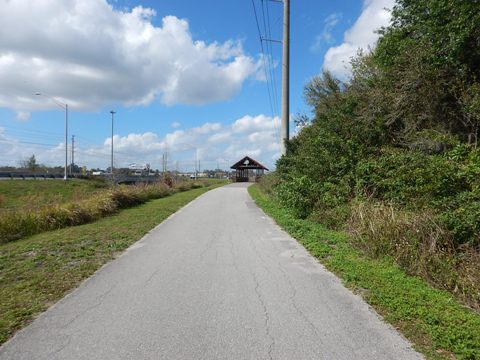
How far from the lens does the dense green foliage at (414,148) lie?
23.7 feet

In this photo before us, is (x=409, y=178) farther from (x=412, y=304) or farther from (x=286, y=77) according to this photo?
(x=286, y=77)

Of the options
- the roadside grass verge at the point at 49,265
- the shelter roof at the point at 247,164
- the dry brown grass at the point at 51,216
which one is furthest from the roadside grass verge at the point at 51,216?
the shelter roof at the point at 247,164

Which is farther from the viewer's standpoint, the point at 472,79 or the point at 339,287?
the point at 472,79

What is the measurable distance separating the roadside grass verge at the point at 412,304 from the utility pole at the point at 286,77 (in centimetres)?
1422

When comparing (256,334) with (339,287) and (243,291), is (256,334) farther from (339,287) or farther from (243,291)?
(339,287)

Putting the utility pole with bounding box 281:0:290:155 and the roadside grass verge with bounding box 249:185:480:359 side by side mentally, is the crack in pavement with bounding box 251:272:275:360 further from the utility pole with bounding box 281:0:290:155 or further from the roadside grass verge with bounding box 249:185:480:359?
the utility pole with bounding box 281:0:290:155

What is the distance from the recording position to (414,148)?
37.1 ft

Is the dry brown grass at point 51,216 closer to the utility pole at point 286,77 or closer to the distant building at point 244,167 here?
the utility pole at point 286,77

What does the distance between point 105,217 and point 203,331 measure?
13.3 metres

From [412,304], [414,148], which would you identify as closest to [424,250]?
[412,304]

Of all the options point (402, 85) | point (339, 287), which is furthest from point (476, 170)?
point (402, 85)

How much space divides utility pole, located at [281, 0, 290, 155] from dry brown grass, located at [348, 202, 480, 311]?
44.6 feet

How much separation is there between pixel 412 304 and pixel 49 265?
6478mm

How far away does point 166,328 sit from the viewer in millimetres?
4297
